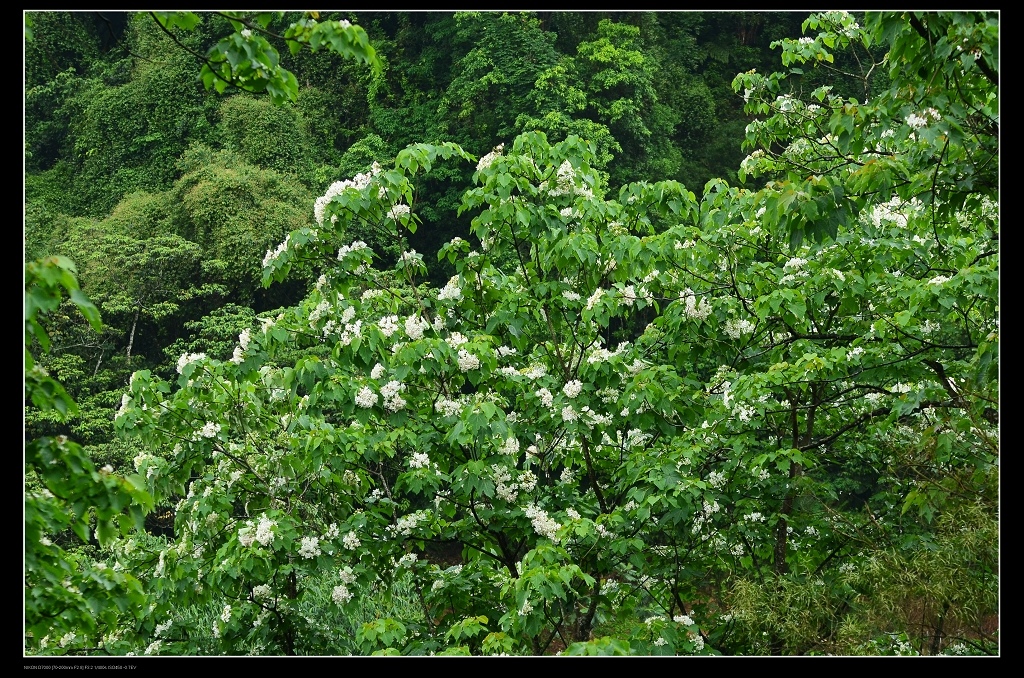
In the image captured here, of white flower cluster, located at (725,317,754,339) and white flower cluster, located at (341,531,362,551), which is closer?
white flower cluster, located at (341,531,362,551)

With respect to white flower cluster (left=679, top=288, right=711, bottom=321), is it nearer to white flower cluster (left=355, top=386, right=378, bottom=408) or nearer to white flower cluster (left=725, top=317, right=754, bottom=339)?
white flower cluster (left=725, top=317, right=754, bottom=339)

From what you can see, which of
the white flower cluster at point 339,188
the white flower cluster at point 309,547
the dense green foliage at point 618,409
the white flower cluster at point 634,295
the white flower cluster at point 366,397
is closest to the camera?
the dense green foliage at point 618,409

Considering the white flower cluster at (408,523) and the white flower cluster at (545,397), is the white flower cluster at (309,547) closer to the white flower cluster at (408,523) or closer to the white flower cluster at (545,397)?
the white flower cluster at (408,523)

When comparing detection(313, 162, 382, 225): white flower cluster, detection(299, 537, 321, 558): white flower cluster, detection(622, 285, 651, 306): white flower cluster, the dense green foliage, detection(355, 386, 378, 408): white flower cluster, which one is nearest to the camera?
the dense green foliage

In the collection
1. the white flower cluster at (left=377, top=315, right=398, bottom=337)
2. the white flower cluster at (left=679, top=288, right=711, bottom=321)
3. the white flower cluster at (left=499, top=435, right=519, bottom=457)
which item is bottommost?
the white flower cluster at (left=499, top=435, right=519, bottom=457)

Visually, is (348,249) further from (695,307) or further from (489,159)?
(695,307)

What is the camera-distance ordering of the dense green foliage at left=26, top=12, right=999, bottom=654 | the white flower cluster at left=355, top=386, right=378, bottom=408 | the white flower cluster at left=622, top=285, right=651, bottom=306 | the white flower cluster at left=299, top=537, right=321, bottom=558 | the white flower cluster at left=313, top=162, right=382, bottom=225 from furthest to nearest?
the white flower cluster at left=622, top=285, right=651, bottom=306 < the white flower cluster at left=313, top=162, right=382, bottom=225 < the white flower cluster at left=299, top=537, right=321, bottom=558 < the white flower cluster at left=355, top=386, right=378, bottom=408 < the dense green foliage at left=26, top=12, right=999, bottom=654

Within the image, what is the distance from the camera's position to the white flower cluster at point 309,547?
3.29 m

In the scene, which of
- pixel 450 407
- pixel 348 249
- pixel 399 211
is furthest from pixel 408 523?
pixel 399 211

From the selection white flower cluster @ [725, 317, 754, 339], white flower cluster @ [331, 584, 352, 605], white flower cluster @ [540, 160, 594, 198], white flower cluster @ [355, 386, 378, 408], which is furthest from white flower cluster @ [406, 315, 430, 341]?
white flower cluster @ [725, 317, 754, 339]

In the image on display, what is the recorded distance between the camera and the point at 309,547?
3293 millimetres

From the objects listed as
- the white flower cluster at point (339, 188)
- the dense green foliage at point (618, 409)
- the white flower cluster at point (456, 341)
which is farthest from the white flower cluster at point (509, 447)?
the white flower cluster at point (339, 188)

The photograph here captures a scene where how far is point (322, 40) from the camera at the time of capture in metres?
2.18

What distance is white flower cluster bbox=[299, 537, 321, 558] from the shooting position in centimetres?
329
